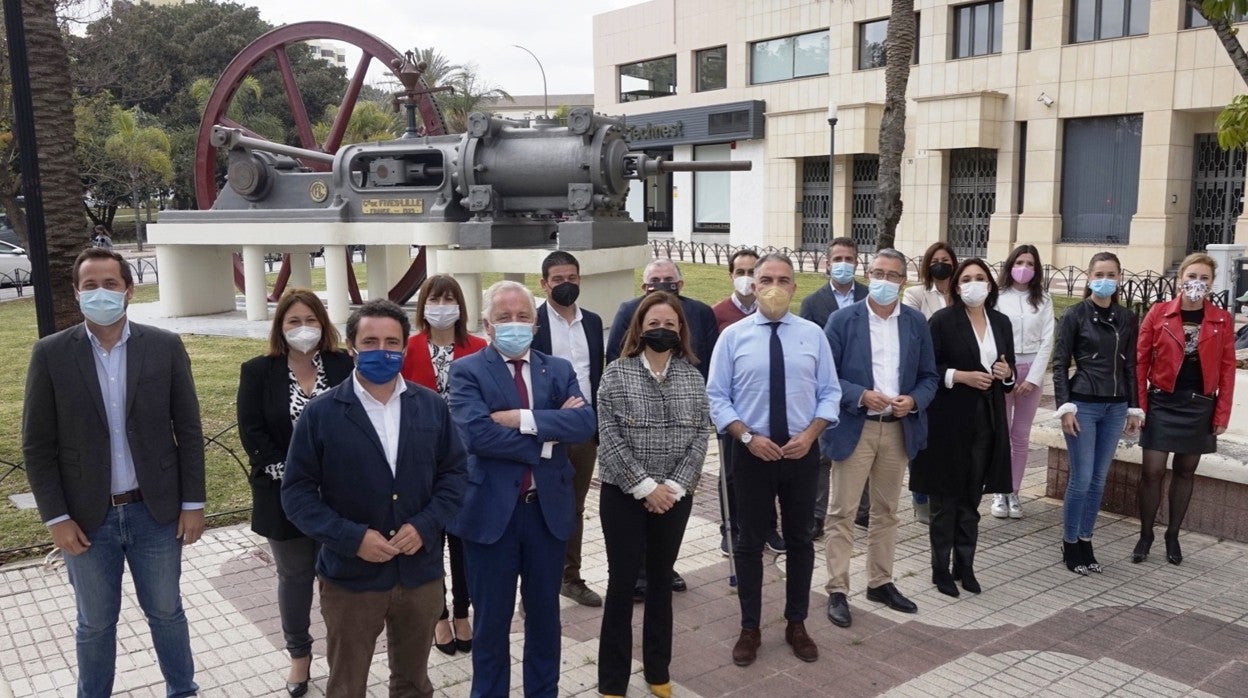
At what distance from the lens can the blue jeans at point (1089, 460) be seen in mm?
6020

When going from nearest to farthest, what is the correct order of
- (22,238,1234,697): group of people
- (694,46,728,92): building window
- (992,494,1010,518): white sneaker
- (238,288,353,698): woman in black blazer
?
1. (22,238,1234,697): group of people
2. (238,288,353,698): woman in black blazer
3. (992,494,1010,518): white sneaker
4. (694,46,728,92): building window

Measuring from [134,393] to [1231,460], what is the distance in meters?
6.49

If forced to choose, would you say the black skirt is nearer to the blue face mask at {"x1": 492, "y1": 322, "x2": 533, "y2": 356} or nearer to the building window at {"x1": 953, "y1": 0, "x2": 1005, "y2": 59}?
the blue face mask at {"x1": 492, "y1": 322, "x2": 533, "y2": 356}

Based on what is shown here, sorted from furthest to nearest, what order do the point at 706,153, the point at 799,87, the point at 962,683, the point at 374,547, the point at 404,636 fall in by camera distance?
Result: the point at 706,153 < the point at 799,87 < the point at 962,683 < the point at 404,636 < the point at 374,547

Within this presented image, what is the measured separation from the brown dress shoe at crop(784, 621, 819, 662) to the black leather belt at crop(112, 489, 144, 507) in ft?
9.91

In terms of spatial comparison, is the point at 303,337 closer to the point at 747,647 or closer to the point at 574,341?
the point at 574,341

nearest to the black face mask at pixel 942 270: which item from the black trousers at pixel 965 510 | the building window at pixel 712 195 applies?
the black trousers at pixel 965 510

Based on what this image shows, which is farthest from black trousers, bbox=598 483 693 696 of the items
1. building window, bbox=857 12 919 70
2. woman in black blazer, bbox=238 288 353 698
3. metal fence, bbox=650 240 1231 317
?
building window, bbox=857 12 919 70

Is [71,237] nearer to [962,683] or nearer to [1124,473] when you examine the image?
[962,683]

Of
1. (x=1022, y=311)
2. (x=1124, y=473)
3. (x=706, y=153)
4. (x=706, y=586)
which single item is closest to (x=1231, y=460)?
(x=1124, y=473)

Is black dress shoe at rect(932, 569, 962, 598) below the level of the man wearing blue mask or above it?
below

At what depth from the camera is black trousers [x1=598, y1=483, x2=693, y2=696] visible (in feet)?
14.3

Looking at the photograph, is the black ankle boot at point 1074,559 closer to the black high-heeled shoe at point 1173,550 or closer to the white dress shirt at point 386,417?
the black high-heeled shoe at point 1173,550

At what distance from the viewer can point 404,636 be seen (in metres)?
3.81
